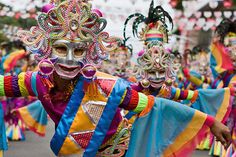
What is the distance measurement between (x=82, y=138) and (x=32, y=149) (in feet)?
19.0

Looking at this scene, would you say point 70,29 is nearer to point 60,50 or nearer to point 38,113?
point 60,50

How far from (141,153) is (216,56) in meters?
4.75

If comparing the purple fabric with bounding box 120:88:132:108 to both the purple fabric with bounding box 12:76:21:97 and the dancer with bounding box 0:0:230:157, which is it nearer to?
the dancer with bounding box 0:0:230:157

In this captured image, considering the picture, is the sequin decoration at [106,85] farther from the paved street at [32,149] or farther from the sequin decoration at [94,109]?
the paved street at [32,149]

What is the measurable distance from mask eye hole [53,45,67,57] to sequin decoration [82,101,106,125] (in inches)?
15.2

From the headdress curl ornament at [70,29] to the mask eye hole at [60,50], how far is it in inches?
2.1

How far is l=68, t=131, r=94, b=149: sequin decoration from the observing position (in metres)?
3.94

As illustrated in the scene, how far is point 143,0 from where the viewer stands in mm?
16328

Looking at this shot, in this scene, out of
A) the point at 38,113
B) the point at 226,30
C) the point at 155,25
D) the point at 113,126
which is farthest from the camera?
the point at 226,30

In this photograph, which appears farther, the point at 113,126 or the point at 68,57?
the point at 113,126

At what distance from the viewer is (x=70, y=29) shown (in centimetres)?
397

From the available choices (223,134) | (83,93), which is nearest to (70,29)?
(83,93)

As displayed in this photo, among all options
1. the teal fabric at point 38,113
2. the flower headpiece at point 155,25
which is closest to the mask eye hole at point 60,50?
the flower headpiece at point 155,25

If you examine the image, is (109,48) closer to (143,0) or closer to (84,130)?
(84,130)
